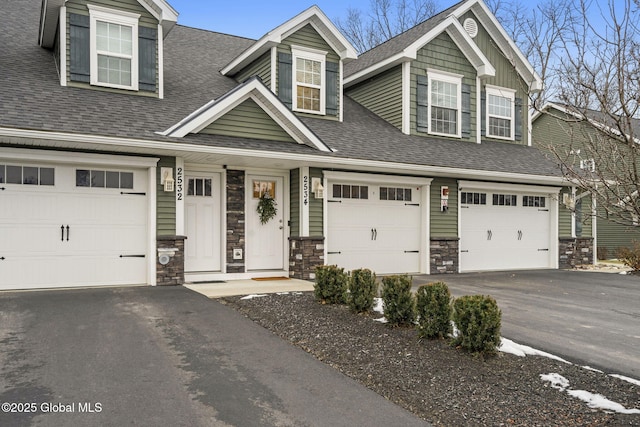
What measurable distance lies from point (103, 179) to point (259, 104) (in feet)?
10.6

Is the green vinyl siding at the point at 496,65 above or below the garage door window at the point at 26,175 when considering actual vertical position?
above

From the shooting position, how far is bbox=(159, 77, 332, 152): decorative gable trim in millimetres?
8922

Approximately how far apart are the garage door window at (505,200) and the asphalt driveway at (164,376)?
347 inches

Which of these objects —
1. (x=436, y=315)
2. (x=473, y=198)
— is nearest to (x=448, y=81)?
(x=473, y=198)

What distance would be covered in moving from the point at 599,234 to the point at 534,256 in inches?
287

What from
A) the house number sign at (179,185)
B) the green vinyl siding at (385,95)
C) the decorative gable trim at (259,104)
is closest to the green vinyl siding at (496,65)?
the green vinyl siding at (385,95)

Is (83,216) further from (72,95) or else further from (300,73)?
(300,73)

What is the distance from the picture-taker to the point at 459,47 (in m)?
13.6

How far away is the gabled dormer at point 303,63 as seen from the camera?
1155cm

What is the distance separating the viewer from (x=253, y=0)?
72.6 feet

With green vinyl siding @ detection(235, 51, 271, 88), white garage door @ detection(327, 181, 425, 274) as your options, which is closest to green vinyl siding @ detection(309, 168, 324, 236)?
white garage door @ detection(327, 181, 425, 274)

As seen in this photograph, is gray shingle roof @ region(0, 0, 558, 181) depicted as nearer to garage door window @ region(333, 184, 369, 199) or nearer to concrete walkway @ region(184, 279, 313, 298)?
garage door window @ region(333, 184, 369, 199)

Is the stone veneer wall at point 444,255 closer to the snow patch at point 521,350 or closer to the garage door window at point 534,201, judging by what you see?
the garage door window at point 534,201

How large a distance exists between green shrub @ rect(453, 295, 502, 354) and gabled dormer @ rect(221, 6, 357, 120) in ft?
25.8
